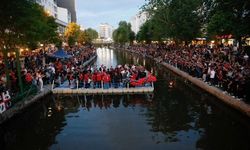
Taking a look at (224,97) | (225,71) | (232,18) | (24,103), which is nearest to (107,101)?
(24,103)

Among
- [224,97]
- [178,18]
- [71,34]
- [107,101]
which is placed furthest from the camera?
[71,34]

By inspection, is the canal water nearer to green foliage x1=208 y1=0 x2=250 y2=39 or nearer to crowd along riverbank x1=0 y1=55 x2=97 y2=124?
crowd along riverbank x1=0 y1=55 x2=97 y2=124

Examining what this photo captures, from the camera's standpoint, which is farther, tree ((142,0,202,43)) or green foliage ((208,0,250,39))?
tree ((142,0,202,43))

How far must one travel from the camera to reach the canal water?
16.7 metres

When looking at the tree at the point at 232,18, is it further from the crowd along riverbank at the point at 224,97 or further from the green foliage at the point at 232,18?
the crowd along riverbank at the point at 224,97

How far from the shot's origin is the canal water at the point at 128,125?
1673 centimetres

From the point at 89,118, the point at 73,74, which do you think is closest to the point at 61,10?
the point at 73,74

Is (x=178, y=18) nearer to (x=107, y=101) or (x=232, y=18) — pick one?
(x=232, y=18)

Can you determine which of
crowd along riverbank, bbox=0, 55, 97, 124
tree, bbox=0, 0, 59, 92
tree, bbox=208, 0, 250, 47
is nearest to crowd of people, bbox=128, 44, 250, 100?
tree, bbox=208, 0, 250, 47

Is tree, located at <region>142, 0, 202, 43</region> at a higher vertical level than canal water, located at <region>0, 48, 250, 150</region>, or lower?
higher

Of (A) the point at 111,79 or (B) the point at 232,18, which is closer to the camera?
(A) the point at 111,79

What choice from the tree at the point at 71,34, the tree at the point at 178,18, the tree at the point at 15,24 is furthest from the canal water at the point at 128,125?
the tree at the point at 71,34

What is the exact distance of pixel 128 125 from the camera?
19969mm

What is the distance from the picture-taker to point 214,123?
20.0 meters
